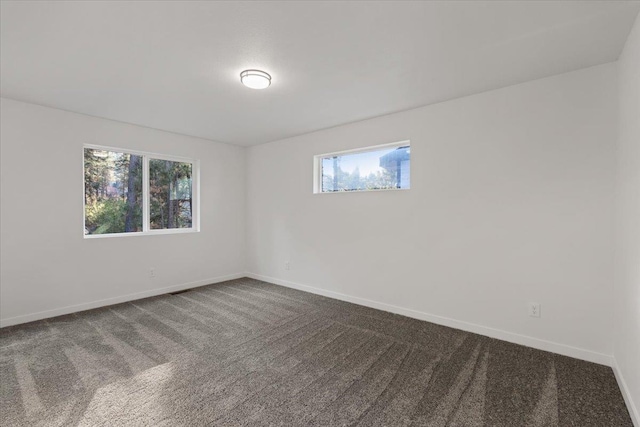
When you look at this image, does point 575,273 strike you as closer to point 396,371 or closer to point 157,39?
point 396,371

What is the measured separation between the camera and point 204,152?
4734 mm

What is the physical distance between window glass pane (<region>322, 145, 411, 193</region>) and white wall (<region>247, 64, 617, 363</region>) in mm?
169

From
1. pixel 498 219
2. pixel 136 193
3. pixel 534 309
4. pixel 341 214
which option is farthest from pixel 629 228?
pixel 136 193

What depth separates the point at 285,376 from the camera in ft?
7.07

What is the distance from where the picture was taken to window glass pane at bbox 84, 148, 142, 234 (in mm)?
3705

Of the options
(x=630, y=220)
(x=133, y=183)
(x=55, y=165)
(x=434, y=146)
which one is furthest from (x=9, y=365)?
(x=630, y=220)

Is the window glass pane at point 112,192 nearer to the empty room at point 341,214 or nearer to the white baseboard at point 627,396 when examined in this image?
the empty room at point 341,214

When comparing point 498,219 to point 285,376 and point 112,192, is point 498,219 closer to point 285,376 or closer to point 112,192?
point 285,376

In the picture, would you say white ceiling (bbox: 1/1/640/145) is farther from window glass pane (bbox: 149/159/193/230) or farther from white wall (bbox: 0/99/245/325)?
window glass pane (bbox: 149/159/193/230)

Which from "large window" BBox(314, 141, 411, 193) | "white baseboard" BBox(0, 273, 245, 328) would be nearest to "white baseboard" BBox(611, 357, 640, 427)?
"large window" BBox(314, 141, 411, 193)

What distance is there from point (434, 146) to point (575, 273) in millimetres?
1691

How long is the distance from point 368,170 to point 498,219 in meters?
1.65

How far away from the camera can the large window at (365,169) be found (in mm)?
3533

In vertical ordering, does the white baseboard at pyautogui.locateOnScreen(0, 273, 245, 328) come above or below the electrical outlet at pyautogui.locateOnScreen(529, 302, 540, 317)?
below
